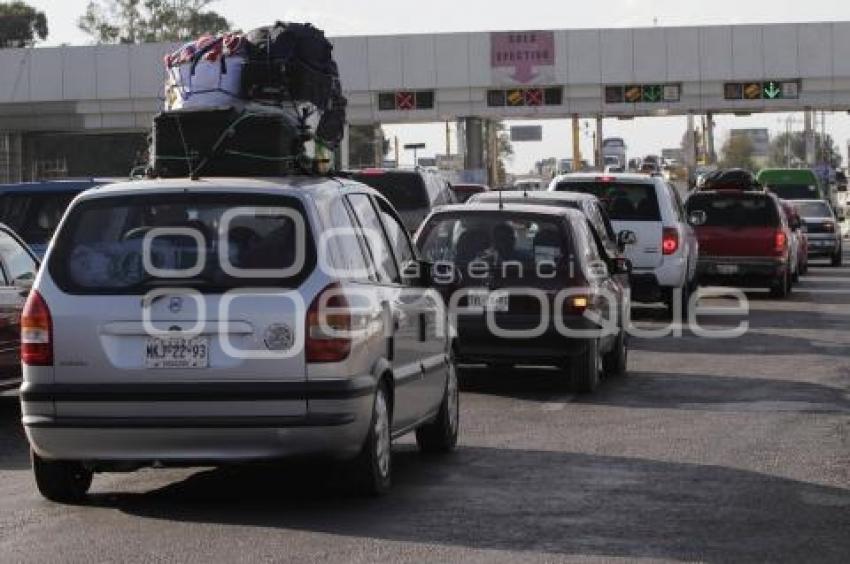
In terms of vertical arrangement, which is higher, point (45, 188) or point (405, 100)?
point (405, 100)

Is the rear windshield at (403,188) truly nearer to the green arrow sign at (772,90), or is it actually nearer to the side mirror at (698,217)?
the side mirror at (698,217)

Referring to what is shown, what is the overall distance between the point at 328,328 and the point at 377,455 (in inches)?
35.5

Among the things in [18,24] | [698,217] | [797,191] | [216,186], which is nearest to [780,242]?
[698,217]

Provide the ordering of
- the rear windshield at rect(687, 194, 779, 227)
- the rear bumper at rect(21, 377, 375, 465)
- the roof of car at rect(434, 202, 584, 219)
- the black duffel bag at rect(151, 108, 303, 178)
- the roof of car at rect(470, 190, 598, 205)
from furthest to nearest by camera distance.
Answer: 1. the rear windshield at rect(687, 194, 779, 227)
2. the roof of car at rect(470, 190, 598, 205)
3. the roof of car at rect(434, 202, 584, 219)
4. the black duffel bag at rect(151, 108, 303, 178)
5. the rear bumper at rect(21, 377, 375, 465)

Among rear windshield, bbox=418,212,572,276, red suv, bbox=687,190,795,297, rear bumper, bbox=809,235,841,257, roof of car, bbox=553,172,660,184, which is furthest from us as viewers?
rear bumper, bbox=809,235,841,257

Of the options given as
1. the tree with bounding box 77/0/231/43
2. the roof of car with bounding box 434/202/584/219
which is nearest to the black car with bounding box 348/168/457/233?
the roof of car with bounding box 434/202/584/219

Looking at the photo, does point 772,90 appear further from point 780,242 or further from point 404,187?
point 404,187

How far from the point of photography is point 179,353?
9.07 metres

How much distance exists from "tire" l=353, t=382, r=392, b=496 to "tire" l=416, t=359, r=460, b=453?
1566 millimetres

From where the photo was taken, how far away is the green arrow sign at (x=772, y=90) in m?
59.2

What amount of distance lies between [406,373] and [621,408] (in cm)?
442

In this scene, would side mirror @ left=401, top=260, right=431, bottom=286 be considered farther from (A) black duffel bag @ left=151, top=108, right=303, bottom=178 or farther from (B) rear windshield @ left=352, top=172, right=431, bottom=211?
(B) rear windshield @ left=352, top=172, right=431, bottom=211

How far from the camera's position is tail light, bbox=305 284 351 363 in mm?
9055

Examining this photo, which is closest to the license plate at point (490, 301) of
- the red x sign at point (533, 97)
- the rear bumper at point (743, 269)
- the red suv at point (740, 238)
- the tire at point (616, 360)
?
the tire at point (616, 360)
